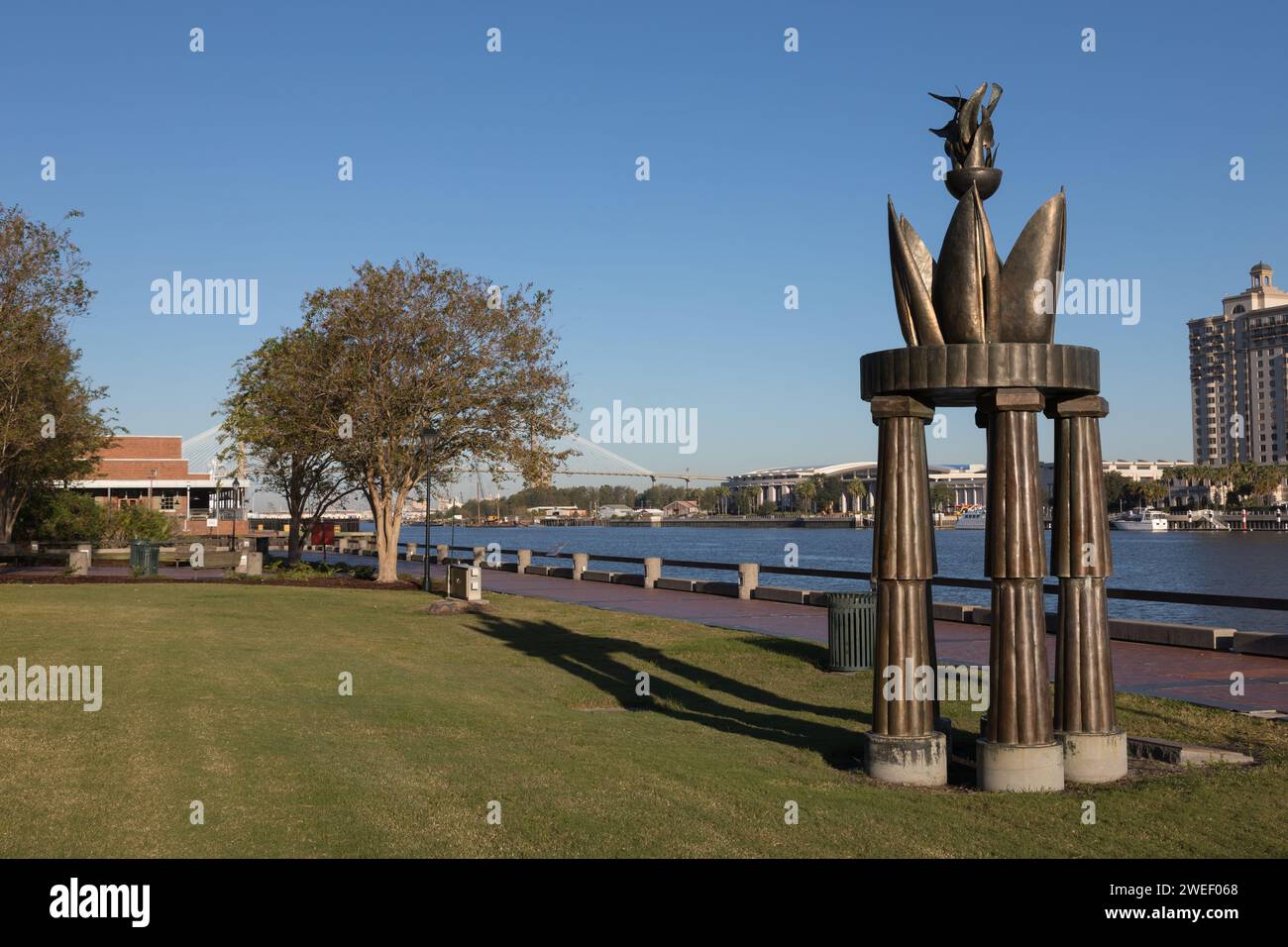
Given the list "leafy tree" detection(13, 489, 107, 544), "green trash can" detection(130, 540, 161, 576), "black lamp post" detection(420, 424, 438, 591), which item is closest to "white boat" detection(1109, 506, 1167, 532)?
"leafy tree" detection(13, 489, 107, 544)

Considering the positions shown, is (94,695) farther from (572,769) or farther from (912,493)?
(912,493)

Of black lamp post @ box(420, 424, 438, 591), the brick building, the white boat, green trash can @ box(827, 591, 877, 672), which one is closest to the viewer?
green trash can @ box(827, 591, 877, 672)

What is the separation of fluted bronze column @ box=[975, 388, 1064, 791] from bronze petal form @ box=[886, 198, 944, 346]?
32.2 inches

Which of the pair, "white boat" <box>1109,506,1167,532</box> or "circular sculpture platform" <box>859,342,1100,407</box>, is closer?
"circular sculpture platform" <box>859,342,1100,407</box>

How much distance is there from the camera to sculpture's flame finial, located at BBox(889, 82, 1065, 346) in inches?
386

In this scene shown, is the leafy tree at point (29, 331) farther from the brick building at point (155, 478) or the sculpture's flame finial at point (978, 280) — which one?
the brick building at point (155, 478)

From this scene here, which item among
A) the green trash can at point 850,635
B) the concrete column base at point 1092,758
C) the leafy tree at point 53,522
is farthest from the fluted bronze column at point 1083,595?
the leafy tree at point 53,522

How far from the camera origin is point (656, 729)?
12.2 m

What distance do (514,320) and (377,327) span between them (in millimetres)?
4101

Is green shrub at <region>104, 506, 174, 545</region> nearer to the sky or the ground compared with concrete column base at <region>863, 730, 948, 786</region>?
nearer to the sky

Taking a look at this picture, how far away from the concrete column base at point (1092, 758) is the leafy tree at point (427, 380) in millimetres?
24978

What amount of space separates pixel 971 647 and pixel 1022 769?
10700mm

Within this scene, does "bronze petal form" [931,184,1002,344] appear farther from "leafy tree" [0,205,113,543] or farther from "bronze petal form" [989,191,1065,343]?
"leafy tree" [0,205,113,543]
